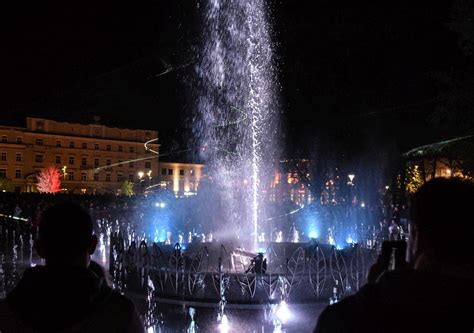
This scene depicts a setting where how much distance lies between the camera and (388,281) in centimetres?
177

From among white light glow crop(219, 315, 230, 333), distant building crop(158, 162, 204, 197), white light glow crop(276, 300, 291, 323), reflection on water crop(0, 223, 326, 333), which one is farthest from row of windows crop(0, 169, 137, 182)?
white light glow crop(219, 315, 230, 333)

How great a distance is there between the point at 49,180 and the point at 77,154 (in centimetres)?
1015

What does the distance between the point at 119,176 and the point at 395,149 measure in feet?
238

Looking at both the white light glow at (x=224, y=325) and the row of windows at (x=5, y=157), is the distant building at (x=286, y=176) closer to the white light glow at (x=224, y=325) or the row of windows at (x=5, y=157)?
the white light glow at (x=224, y=325)

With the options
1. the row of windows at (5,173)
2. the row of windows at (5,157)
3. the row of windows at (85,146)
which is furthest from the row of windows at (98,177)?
the row of windows at (5,157)

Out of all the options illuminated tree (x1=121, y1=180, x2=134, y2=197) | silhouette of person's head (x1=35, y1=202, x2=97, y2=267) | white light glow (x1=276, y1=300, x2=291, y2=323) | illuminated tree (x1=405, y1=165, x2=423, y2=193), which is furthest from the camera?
illuminated tree (x1=121, y1=180, x2=134, y2=197)

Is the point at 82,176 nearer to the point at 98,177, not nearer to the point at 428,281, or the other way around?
the point at 98,177

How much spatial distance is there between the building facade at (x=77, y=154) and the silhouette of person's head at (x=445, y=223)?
245 ft

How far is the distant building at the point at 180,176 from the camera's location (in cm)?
9612

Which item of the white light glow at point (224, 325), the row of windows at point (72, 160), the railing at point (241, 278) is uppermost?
the row of windows at point (72, 160)

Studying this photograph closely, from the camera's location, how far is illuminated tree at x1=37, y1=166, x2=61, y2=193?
76.4 meters

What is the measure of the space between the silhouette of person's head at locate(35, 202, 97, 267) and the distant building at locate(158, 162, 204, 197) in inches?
3642

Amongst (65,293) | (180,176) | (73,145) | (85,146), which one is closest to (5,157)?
(73,145)

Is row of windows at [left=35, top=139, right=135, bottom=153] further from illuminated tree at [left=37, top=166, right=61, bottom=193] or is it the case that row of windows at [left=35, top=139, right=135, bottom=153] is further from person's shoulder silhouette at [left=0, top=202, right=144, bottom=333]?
person's shoulder silhouette at [left=0, top=202, right=144, bottom=333]
